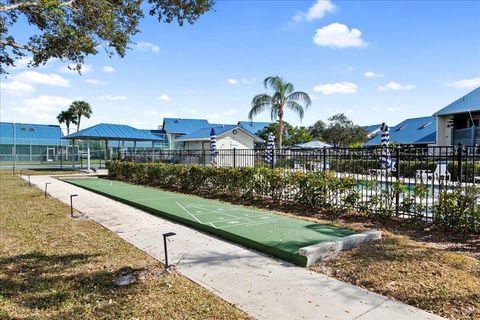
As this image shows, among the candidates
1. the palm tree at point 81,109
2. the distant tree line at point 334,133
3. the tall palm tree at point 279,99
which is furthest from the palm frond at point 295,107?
the palm tree at point 81,109

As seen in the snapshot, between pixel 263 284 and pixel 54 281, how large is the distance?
2.66 metres

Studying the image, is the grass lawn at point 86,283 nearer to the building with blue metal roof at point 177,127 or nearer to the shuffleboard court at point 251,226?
the shuffleboard court at point 251,226

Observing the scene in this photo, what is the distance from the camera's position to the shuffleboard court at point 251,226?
5662 mm

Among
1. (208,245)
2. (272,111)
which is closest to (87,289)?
(208,245)

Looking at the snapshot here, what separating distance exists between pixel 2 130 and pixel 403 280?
46.4 m

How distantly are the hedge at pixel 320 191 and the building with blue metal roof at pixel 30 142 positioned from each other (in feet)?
90.8

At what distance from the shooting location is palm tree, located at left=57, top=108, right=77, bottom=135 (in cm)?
5684

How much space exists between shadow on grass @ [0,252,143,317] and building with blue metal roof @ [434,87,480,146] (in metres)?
28.4

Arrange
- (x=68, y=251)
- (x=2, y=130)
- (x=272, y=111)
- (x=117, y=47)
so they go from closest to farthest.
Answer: (x=68, y=251)
(x=117, y=47)
(x=272, y=111)
(x=2, y=130)

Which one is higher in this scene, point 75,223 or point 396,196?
point 396,196

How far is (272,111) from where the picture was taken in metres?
31.2

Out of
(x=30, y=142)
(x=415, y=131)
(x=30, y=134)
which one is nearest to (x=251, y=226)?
(x=415, y=131)

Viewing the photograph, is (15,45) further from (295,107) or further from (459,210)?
(295,107)

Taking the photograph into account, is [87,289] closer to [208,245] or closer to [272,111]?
[208,245]
